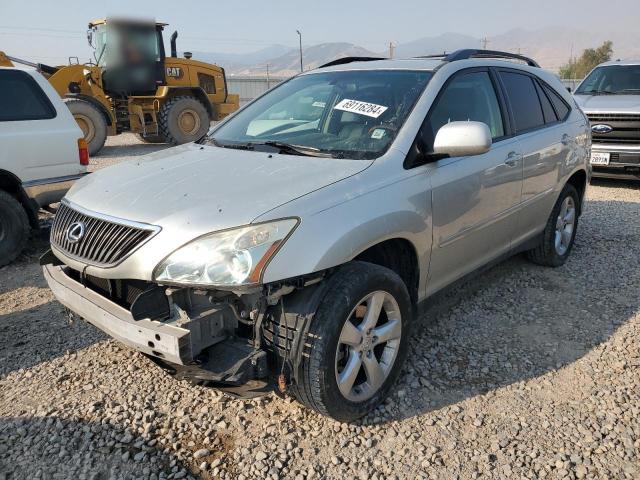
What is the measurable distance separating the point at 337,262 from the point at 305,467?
0.96m

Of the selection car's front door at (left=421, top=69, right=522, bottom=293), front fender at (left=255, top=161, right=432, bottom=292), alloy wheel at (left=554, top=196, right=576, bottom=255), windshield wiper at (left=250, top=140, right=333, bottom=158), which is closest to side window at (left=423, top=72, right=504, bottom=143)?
car's front door at (left=421, top=69, right=522, bottom=293)

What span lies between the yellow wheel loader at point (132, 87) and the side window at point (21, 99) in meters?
6.85

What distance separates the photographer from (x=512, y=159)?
370 cm

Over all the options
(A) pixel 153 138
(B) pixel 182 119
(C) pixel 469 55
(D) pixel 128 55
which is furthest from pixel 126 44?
(C) pixel 469 55

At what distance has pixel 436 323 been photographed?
3744 mm

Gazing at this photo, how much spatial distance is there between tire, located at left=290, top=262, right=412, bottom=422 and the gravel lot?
0.56 feet

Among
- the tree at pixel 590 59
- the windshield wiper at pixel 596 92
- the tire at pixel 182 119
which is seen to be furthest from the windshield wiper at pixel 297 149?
the tree at pixel 590 59

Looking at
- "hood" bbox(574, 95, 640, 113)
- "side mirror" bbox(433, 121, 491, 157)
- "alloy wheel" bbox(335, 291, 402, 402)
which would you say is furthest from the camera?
"hood" bbox(574, 95, 640, 113)

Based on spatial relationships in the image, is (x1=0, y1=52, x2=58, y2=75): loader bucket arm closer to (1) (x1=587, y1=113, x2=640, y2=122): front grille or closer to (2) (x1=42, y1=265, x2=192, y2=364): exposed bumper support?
(2) (x1=42, y1=265, x2=192, y2=364): exposed bumper support

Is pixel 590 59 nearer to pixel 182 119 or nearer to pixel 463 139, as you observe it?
pixel 182 119

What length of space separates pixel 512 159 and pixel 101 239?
108 inches

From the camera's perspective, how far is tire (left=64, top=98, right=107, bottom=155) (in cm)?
1166

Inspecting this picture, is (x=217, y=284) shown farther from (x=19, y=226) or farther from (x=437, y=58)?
(x=19, y=226)

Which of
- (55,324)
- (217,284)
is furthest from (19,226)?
(217,284)
